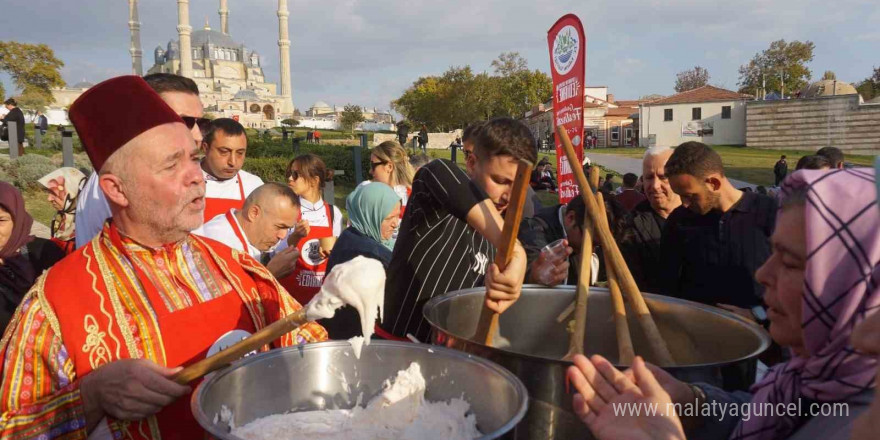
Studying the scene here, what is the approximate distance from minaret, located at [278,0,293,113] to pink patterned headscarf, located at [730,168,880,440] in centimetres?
9005

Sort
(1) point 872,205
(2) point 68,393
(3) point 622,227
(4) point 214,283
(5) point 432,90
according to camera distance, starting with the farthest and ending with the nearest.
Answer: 1. (5) point 432,90
2. (3) point 622,227
3. (4) point 214,283
4. (2) point 68,393
5. (1) point 872,205

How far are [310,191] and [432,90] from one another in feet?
180

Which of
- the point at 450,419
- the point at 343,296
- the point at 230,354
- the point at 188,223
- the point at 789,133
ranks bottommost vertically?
the point at 450,419

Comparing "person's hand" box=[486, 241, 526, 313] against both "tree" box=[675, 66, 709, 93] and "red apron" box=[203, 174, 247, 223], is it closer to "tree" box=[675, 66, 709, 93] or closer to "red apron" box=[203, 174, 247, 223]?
"red apron" box=[203, 174, 247, 223]

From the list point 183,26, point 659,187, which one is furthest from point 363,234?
point 183,26

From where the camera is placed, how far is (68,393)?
1608 millimetres

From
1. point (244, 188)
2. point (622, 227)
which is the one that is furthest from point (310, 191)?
point (622, 227)

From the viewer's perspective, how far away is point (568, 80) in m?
5.80

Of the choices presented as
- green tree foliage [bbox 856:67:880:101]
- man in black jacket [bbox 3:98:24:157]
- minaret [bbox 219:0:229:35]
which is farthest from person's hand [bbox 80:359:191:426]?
minaret [bbox 219:0:229:35]

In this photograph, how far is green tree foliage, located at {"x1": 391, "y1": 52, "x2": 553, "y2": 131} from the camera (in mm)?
49625

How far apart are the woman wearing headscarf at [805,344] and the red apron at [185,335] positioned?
1.21 meters

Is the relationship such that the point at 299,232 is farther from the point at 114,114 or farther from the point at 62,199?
the point at 62,199

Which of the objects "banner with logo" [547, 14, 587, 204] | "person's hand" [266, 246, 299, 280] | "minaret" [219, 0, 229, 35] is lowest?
"person's hand" [266, 246, 299, 280]

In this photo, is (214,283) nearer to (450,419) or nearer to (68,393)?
(68,393)
